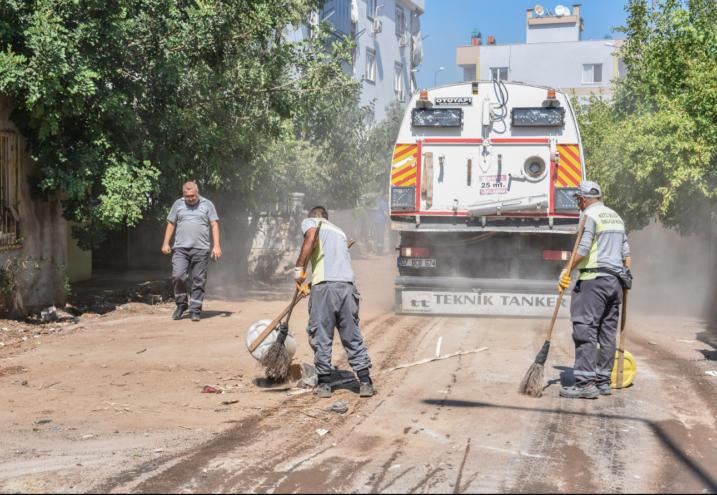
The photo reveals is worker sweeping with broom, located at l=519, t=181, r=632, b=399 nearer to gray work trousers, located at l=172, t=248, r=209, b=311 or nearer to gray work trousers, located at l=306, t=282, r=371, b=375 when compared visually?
gray work trousers, located at l=306, t=282, r=371, b=375

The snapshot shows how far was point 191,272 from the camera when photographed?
1209 cm

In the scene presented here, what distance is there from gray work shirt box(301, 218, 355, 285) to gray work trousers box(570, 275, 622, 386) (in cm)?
197

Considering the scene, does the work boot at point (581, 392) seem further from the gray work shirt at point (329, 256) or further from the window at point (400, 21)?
the window at point (400, 21)

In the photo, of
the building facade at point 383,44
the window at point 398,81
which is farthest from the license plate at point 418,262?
A: the window at point 398,81

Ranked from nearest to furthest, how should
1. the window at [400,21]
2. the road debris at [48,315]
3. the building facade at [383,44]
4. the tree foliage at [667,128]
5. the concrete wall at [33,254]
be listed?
the tree foliage at [667,128], the concrete wall at [33,254], the road debris at [48,315], the building facade at [383,44], the window at [400,21]

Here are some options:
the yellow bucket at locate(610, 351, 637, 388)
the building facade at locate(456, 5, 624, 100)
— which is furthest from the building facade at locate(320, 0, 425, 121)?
the yellow bucket at locate(610, 351, 637, 388)

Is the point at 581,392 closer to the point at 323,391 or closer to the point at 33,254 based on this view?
the point at 323,391

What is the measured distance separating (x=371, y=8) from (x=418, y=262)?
2901 cm

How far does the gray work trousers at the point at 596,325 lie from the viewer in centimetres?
761

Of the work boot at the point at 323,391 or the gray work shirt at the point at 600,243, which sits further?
the gray work shirt at the point at 600,243

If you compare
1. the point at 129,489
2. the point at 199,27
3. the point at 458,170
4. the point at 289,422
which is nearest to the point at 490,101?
the point at 458,170

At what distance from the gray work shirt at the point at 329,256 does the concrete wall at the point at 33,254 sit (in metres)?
5.12

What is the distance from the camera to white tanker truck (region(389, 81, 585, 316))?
1193 centimetres

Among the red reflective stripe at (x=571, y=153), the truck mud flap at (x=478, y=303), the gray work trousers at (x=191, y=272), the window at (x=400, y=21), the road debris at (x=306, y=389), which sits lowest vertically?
the road debris at (x=306, y=389)
